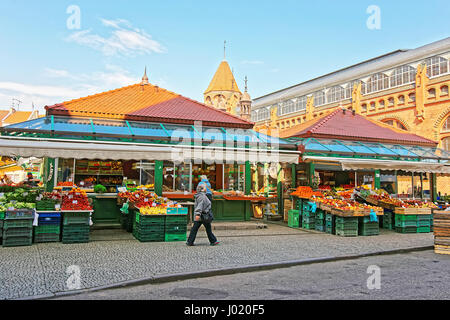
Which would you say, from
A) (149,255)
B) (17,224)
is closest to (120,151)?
(17,224)

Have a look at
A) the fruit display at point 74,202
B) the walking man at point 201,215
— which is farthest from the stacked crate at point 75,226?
the walking man at point 201,215

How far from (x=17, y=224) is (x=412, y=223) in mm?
12931

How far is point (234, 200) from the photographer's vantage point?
14.5 metres

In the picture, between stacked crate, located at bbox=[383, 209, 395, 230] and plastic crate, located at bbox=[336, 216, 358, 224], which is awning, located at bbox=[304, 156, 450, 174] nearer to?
stacked crate, located at bbox=[383, 209, 395, 230]

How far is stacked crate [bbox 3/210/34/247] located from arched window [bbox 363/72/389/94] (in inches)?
1699

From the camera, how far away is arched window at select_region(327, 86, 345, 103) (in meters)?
50.1

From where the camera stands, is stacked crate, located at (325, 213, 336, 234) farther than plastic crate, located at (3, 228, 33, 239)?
Yes

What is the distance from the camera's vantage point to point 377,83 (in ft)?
147

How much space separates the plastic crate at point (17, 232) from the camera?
887 centimetres

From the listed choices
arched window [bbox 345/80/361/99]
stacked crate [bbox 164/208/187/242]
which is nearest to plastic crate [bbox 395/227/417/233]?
stacked crate [bbox 164/208/187/242]

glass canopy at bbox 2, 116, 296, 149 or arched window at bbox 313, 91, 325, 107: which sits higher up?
arched window at bbox 313, 91, 325, 107

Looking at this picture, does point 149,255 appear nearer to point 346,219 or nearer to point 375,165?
point 346,219

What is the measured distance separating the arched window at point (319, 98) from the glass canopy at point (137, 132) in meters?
39.0

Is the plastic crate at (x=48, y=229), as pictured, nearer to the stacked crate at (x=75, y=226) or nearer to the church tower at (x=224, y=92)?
the stacked crate at (x=75, y=226)
